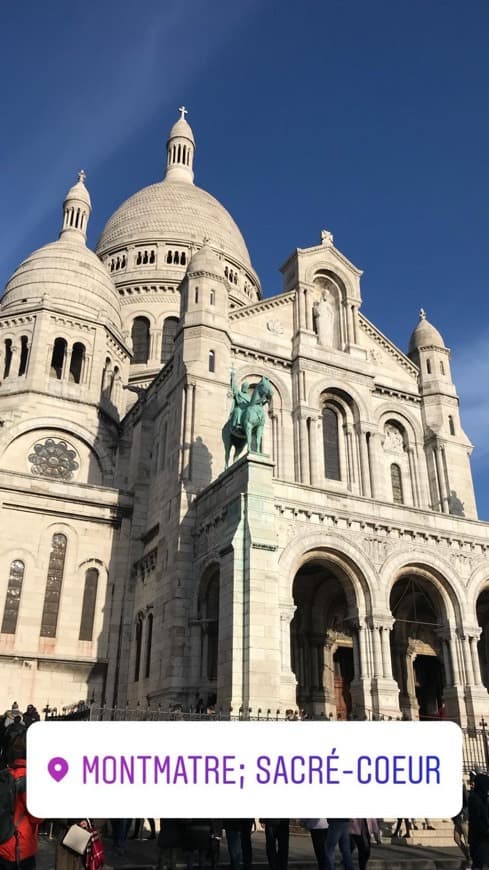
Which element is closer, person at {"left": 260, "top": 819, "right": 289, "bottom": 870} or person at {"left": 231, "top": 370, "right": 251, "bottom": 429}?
person at {"left": 260, "top": 819, "right": 289, "bottom": 870}

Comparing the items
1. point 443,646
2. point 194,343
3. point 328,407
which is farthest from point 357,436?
point 443,646

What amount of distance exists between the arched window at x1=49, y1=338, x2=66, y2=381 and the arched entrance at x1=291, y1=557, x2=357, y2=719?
18.2 metres

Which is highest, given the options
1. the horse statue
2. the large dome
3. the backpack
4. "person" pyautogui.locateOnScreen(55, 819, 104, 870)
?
the large dome

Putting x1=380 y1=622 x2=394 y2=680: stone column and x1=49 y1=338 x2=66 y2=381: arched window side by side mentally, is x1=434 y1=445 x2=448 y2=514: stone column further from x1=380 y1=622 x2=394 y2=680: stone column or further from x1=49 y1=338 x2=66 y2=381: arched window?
x1=49 y1=338 x2=66 y2=381: arched window

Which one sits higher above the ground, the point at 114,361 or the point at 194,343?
the point at 114,361

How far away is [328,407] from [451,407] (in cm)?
677

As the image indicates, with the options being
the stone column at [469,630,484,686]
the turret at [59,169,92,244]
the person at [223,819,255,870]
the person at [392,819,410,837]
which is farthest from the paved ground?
the turret at [59,169,92,244]

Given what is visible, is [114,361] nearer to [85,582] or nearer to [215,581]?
[85,582]

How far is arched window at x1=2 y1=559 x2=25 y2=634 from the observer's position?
28453 mm

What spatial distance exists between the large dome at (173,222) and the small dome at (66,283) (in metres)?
12.5

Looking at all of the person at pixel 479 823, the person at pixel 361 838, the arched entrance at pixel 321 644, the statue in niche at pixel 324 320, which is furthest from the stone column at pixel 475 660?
the statue in niche at pixel 324 320

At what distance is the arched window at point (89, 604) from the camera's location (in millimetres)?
29438

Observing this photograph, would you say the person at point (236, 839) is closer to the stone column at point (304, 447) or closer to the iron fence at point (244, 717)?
the iron fence at point (244, 717)

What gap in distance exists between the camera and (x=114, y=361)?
39.9 metres
